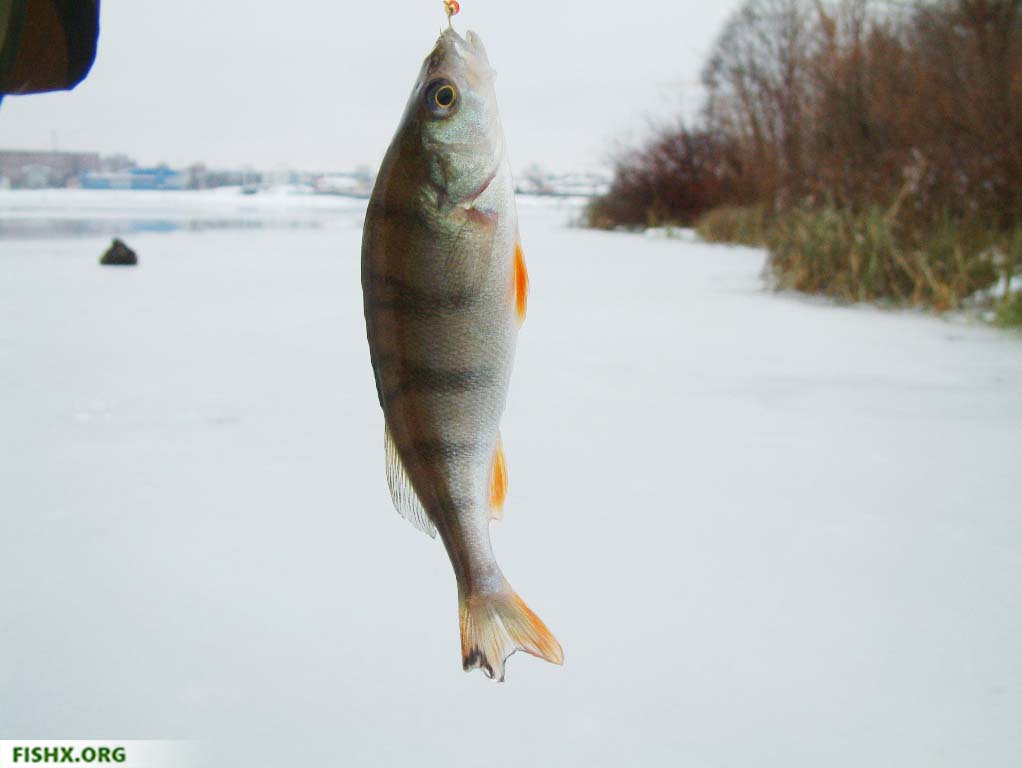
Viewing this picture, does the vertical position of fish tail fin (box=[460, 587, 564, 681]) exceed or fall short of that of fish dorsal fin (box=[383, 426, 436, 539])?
it falls short

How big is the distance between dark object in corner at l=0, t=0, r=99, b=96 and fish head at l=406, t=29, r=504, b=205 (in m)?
0.54

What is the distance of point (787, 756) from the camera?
125 centimetres

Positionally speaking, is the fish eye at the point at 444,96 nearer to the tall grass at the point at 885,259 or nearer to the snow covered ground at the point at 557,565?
the snow covered ground at the point at 557,565

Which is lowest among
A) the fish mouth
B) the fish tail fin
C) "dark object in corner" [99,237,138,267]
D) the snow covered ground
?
the snow covered ground

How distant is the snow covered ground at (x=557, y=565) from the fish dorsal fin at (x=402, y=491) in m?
0.73

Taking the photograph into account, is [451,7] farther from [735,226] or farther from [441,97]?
[735,226]

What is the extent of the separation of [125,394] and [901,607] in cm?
283

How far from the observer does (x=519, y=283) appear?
0.65 meters

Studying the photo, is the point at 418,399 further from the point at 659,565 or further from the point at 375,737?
the point at 659,565

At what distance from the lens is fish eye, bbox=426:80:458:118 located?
610mm

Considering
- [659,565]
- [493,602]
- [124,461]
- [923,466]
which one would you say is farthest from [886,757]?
[124,461]

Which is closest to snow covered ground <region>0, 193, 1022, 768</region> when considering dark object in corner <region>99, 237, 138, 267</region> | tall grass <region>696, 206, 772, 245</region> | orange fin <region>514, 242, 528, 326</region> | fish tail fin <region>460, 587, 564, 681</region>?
fish tail fin <region>460, 587, 564, 681</region>

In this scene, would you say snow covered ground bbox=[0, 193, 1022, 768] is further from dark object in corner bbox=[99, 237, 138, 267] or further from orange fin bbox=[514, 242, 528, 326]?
dark object in corner bbox=[99, 237, 138, 267]

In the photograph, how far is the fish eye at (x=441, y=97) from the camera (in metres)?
0.61
